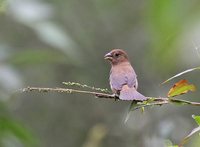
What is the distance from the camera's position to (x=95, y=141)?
3.63 metres

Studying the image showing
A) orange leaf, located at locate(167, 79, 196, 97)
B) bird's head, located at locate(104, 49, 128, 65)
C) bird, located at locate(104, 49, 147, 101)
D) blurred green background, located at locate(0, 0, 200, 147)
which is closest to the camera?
orange leaf, located at locate(167, 79, 196, 97)

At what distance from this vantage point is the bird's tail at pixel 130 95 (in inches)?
66.7

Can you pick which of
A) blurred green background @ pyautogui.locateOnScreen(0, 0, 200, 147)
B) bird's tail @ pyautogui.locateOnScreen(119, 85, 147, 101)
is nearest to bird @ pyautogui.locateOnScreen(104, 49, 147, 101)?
bird's tail @ pyautogui.locateOnScreen(119, 85, 147, 101)

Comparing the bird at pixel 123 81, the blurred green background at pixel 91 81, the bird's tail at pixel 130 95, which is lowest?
the bird's tail at pixel 130 95

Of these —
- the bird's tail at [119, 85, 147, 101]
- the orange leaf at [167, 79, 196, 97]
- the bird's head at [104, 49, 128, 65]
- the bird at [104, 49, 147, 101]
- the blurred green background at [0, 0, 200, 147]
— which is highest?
Answer: the blurred green background at [0, 0, 200, 147]

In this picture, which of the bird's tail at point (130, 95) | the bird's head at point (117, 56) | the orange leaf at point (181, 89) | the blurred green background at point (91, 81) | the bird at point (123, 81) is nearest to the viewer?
the orange leaf at point (181, 89)

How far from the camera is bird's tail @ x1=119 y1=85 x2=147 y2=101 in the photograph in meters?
1.69

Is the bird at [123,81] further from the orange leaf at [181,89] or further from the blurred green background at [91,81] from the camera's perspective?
the blurred green background at [91,81]

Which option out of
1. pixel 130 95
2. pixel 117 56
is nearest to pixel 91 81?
pixel 117 56

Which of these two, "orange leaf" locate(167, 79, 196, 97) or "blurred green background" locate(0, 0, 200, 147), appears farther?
"blurred green background" locate(0, 0, 200, 147)

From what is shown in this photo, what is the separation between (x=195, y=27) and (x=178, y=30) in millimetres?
35

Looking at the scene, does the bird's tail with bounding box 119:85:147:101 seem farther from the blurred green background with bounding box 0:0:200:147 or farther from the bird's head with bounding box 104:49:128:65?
the blurred green background with bounding box 0:0:200:147

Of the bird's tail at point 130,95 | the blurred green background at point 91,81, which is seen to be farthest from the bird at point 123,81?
the blurred green background at point 91,81

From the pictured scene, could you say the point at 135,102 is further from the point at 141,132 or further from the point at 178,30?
the point at 141,132
